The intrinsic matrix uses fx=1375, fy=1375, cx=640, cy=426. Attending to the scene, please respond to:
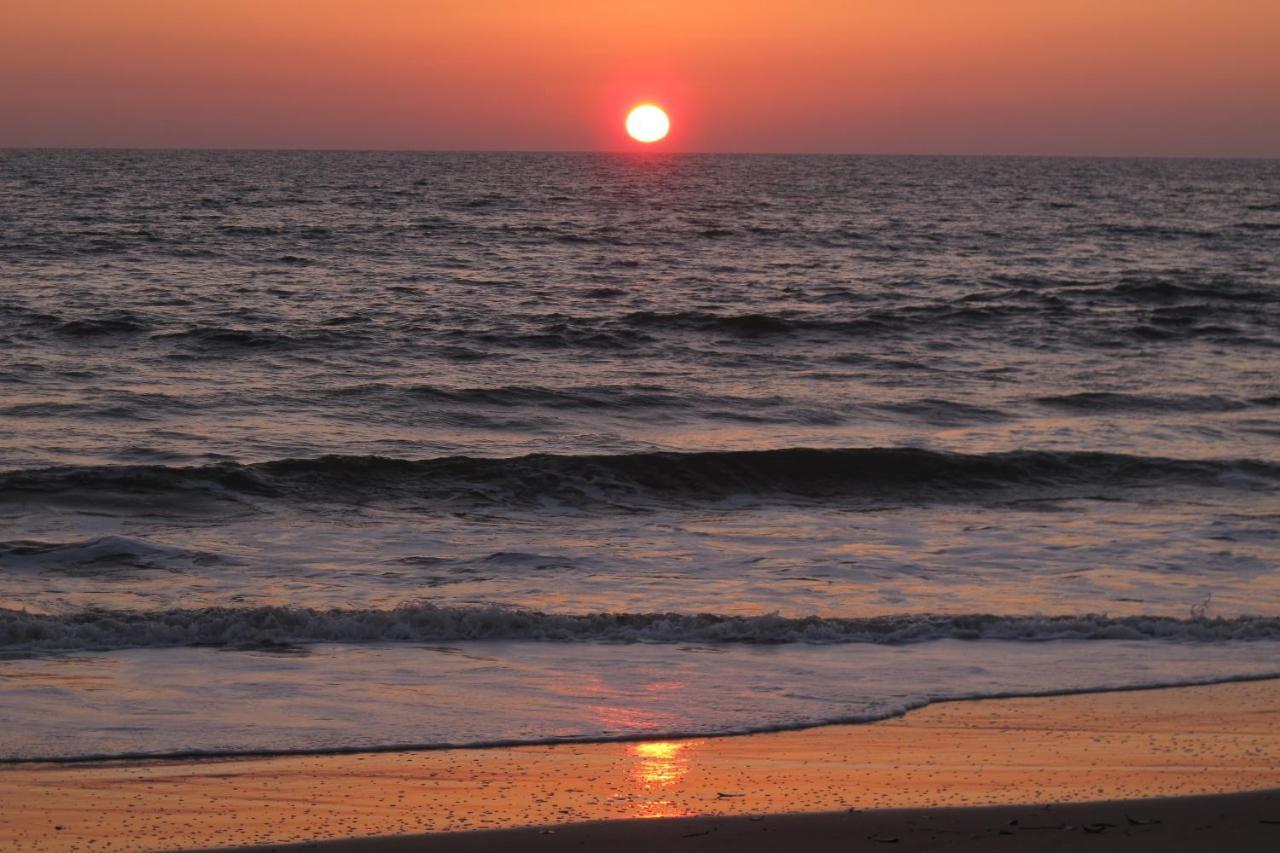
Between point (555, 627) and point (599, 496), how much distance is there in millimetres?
5013

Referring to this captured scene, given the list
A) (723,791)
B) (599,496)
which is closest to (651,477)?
(599,496)

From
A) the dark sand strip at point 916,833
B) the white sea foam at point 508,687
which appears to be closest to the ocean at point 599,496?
the white sea foam at point 508,687

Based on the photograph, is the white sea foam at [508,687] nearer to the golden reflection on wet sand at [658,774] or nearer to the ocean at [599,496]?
the ocean at [599,496]

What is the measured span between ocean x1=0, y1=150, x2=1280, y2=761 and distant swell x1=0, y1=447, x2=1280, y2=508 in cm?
6

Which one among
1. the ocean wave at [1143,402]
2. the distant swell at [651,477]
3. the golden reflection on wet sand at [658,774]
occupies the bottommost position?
the ocean wave at [1143,402]

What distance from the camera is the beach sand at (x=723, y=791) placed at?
202 inches

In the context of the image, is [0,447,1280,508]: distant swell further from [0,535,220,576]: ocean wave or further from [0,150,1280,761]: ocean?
[0,535,220,576]: ocean wave

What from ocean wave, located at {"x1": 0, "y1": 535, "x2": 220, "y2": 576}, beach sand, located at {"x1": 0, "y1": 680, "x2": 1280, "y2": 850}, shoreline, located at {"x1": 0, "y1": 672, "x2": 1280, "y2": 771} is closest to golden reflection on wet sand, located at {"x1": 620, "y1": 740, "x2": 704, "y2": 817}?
beach sand, located at {"x1": 0, "y1": 680, "x2": 1280, "y2": 850}

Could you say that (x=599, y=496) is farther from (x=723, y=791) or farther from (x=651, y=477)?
(x=723, y=791)

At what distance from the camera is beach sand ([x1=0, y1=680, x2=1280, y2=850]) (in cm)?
513

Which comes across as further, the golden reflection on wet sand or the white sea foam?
the white sea foam

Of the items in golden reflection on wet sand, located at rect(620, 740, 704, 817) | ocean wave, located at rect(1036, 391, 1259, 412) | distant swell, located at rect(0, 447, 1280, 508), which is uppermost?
golden reflection on wet sand, located at rect(620, 740, 704, 817)

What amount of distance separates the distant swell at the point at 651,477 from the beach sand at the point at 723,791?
729 centimetres

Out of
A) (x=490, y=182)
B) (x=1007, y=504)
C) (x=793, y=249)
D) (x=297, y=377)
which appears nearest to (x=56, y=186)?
(x=490, y=182)
